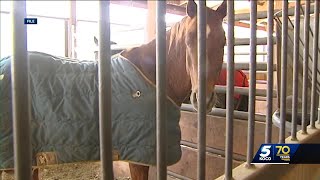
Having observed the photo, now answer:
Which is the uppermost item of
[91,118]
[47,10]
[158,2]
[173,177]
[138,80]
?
[47,10]

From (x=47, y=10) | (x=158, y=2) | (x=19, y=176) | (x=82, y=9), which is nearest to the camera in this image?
(x=19, y=176)

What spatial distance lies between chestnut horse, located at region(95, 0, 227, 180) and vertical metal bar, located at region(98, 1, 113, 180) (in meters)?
0.66

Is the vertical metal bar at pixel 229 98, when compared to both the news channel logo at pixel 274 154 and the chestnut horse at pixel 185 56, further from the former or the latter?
the chestnut horse at pixel 185 56

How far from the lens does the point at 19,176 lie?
34cm

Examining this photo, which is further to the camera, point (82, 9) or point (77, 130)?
point (82, 9)

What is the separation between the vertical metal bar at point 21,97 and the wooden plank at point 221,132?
125 centimetres

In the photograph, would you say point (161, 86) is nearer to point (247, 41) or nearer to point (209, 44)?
point (209, 44)

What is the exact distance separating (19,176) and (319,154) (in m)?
0.87

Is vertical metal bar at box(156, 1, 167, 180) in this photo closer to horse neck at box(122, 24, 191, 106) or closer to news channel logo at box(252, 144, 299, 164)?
news channel logo at box(252, 144, 299, 164)

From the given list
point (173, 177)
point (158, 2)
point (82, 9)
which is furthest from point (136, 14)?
point (158, 2)

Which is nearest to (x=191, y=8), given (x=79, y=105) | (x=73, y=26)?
(x=79, y=105)

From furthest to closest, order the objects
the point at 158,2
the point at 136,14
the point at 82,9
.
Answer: the point at 136,14 → the point at 82,9 → the point at 158,2

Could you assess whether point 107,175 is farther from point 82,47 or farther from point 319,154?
point 82,47

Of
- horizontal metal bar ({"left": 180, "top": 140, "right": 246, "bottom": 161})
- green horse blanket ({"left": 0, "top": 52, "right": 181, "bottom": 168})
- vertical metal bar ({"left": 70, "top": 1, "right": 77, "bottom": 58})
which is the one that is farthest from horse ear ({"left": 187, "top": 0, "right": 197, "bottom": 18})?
vertical metal bar ({"left": 70, "top": 1, "right": 77, "bottom": 58})
